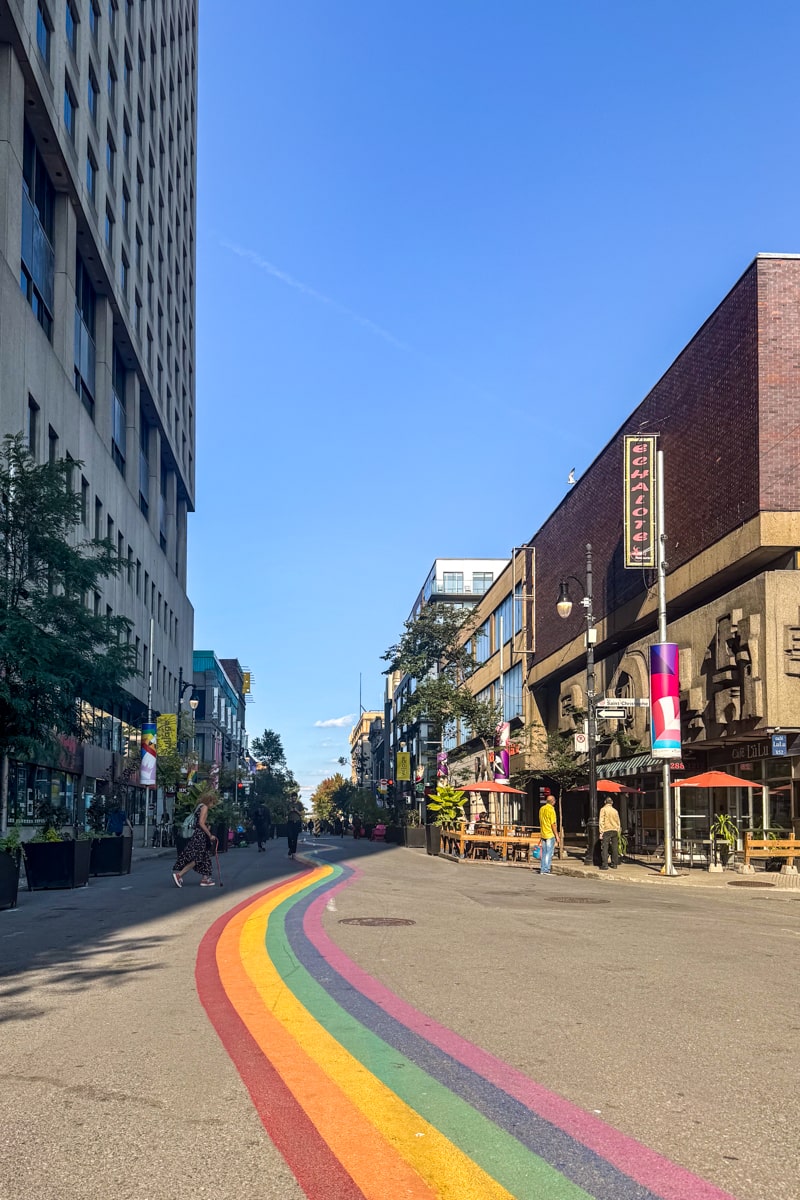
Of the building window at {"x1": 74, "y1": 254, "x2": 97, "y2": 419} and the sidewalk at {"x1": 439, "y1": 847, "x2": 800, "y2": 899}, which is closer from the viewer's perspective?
the sidewalk at {"x1": 439, "y1": 847, "x2": 800, "y2": 899}

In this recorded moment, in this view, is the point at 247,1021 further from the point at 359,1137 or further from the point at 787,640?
the point at 787,640

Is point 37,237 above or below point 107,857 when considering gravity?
above

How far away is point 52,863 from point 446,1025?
14352 mm

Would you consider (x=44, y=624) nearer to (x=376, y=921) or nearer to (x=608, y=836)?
(x=376, y=921)

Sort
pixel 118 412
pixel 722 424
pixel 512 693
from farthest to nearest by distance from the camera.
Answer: pixel 512 693
pixel 118 412
pixel 722 424

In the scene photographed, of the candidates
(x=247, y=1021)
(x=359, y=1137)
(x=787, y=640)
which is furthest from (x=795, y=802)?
(x=359, y=1137)

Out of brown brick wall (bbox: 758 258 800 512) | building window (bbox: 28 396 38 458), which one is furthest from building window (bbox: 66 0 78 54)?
brown brick wall (bbox: 758 258 800 512)

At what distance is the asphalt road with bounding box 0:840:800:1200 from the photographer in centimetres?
476

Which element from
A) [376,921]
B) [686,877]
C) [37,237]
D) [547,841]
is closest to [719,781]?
[686,877]

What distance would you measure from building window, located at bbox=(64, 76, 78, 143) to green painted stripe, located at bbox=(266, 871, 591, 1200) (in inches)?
1561

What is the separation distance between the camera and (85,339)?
46.5 meters

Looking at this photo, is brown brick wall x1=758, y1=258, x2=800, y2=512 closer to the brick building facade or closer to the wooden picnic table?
the brick building facade

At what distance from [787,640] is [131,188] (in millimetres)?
39525

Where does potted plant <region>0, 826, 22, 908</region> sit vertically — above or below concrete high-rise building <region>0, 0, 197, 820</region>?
below
